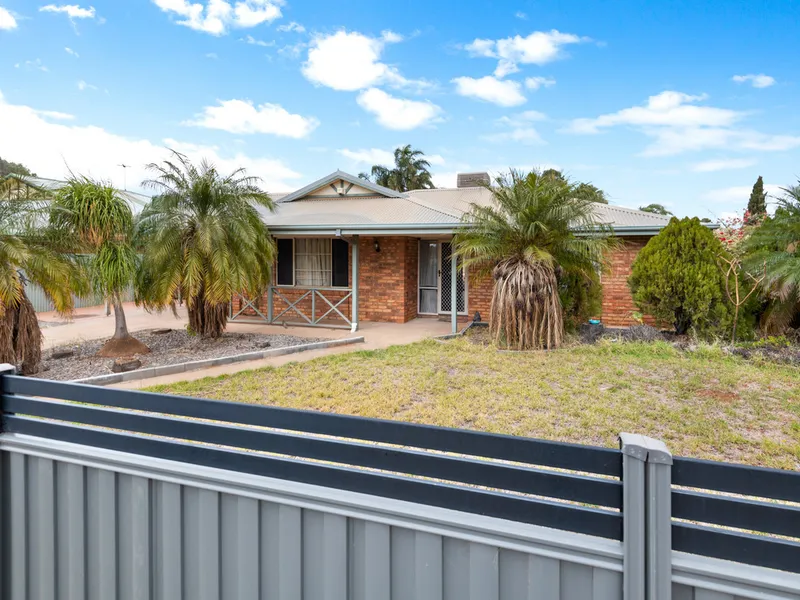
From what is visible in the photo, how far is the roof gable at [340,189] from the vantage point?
1404cm

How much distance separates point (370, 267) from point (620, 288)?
19.6ft

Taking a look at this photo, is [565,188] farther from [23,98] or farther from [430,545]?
[23,98]

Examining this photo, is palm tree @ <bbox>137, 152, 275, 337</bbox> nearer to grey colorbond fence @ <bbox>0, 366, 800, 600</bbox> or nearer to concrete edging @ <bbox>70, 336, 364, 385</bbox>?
concrete edging @ <bbox>70, 336, 364, 385</bbox>

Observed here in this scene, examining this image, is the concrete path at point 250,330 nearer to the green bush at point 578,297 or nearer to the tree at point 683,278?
the green bush at point 578,297

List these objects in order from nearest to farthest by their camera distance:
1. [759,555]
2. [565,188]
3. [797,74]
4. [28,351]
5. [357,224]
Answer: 1. [759,555]
2. [28,351]
3. [565,188]
4. [357,224]
5. [797,74]

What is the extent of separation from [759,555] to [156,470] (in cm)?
181

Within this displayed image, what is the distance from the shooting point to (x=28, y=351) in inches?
289

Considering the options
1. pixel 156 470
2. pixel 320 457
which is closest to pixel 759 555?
pixel 320 457

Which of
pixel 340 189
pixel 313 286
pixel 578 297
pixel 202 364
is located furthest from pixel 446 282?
pixel 202 364

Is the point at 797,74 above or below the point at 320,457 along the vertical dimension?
above

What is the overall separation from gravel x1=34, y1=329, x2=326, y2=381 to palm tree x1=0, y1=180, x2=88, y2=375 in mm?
539

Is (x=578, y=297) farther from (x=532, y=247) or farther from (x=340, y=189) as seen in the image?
(x=340, y=189)

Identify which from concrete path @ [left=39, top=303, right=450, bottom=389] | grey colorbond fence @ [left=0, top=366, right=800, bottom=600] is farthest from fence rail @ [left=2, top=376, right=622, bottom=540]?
concrete path @ [left=39, top=303, right=450, bottom=389]

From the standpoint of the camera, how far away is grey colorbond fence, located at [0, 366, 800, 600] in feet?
Result: 4.09
